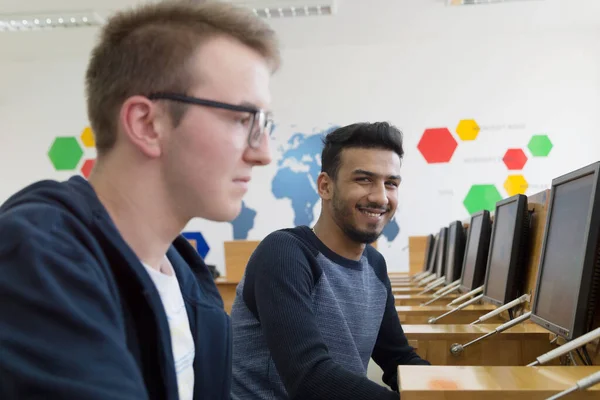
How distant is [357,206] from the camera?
1.64 metres

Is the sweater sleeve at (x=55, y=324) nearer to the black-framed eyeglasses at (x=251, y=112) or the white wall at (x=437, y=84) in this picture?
the black-framed eyeglasses at (x=251, y=112)

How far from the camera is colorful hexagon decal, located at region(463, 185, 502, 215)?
212 inches

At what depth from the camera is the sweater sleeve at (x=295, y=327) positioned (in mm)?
1112

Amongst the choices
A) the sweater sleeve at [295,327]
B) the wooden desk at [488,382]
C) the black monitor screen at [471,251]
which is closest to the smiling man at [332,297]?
the sweater sleeve at [295,327]

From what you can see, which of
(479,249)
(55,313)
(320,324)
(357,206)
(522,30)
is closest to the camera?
(55,313)

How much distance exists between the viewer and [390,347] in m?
1.62

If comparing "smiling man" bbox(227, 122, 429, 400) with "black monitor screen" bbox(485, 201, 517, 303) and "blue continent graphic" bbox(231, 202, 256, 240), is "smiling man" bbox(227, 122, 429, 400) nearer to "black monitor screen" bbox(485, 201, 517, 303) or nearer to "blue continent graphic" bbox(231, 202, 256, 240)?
"black monitor screen" bbox(485, 201, 517, 303)

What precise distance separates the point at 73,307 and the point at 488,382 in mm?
580

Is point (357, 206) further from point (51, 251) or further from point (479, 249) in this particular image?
point (51, 251)

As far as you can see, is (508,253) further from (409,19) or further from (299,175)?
(299,175)

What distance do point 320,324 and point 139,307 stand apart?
74cm

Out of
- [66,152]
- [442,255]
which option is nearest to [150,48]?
[442,255]

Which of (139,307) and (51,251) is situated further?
(139,307)

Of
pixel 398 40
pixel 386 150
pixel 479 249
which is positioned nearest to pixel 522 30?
pixel 398 40
